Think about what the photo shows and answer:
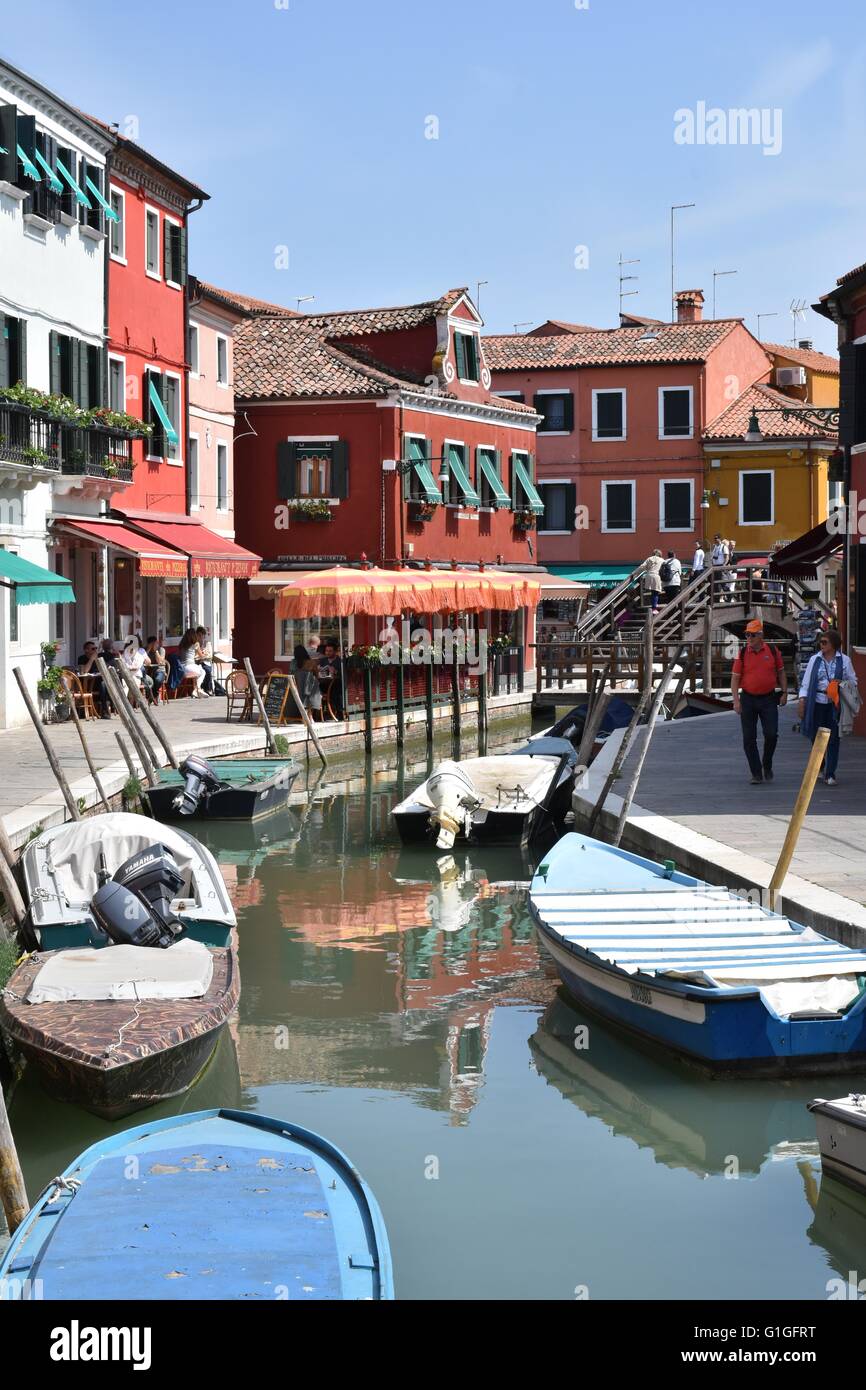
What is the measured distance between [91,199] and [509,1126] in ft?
72.7

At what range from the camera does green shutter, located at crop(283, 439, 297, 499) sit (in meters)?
37.2

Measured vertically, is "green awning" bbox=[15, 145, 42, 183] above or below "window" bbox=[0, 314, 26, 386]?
above

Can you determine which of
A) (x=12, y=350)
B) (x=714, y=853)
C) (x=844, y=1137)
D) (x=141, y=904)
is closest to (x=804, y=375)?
(x=12, y=350)

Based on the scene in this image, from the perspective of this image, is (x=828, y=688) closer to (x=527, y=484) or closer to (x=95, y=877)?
(x=95, y=877)

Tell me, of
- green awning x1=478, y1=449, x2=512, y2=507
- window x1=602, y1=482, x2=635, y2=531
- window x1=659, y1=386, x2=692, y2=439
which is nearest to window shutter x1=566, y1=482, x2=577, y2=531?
window x1=602, y1=482, x2=635, y2=531

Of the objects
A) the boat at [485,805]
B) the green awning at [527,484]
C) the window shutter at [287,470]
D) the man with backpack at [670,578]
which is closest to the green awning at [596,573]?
the green awning at [527,484]

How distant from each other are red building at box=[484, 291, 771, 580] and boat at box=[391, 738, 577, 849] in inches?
1136

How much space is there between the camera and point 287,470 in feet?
122

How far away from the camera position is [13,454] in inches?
940

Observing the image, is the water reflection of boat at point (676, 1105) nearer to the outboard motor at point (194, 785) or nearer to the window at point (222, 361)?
the outboard motor at point (194, 785)

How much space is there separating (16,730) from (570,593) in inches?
903

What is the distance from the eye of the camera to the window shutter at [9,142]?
24.0 meters

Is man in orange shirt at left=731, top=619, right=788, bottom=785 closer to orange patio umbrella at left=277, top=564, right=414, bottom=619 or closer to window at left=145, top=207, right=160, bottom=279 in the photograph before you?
orange patio umbrella at left=277, top=564, right=414, bottom=619
